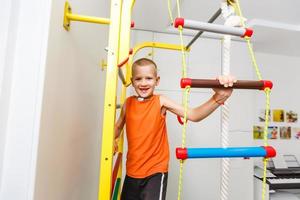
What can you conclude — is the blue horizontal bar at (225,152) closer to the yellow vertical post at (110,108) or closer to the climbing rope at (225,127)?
the climbing rope at (225,127)

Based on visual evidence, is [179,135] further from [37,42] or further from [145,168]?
[37,42]

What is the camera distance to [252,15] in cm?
234

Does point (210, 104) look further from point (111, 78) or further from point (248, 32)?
point (111, 78)

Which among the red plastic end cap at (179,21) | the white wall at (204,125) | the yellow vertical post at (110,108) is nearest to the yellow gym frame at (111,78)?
the yellow vertical post at (110,108)

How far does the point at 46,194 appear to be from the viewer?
72 cm

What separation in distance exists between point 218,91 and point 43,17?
2.10 feet

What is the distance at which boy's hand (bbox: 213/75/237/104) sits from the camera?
2.34ft

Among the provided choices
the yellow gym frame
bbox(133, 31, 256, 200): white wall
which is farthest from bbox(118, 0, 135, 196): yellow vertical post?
bbox(133, 31, 256, 200): white wall

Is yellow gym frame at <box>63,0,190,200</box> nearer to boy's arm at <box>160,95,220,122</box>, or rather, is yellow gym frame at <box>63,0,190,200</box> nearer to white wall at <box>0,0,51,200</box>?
white wall at <box>0,0,51,200</box>

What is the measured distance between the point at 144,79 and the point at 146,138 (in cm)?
31

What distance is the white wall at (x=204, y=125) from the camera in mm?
2480

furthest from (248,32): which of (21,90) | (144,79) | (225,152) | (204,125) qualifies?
(204,125)

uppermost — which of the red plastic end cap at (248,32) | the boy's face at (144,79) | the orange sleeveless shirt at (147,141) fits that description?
the red plastic end cap at (248,32)

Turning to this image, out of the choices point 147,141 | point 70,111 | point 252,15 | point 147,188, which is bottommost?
point 147,188
